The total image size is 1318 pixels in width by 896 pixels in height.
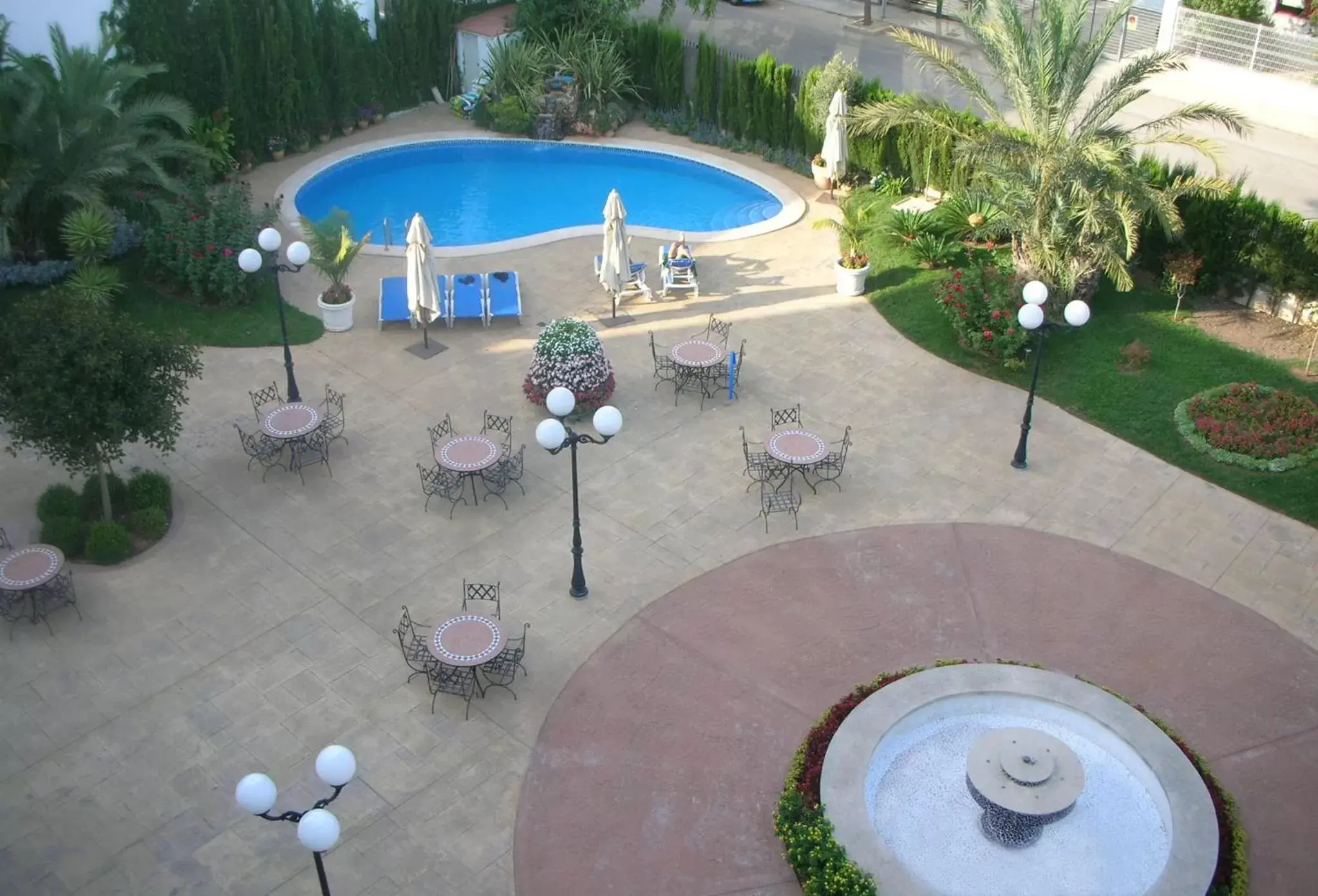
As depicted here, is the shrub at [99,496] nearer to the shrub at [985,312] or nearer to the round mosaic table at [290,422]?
the round mosaic table at [290,422]

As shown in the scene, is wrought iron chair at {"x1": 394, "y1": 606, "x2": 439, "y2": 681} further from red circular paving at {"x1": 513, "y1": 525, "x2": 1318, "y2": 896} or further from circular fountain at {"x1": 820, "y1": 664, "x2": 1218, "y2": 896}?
circular fountain at {"x1": 820, "y1": 664, "x2": 1218, "y2": 896}

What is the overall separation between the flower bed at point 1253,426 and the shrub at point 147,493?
15362mm

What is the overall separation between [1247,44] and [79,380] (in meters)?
28.2

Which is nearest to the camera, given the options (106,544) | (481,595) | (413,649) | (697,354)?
(413,649)

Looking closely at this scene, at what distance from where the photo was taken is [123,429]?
16.6 metres

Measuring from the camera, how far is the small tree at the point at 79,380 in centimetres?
1598

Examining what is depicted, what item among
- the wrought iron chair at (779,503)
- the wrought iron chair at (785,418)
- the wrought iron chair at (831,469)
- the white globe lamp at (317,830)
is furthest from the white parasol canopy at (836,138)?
the white globe lamp at (317,830)

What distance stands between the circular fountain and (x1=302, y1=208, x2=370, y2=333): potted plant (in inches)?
507

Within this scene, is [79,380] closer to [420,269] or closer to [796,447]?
[420,269]

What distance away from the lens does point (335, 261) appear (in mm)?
22953

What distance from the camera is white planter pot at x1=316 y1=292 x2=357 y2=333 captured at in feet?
76.0

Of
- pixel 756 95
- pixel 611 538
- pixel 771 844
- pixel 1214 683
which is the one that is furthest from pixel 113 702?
pixel 756 95

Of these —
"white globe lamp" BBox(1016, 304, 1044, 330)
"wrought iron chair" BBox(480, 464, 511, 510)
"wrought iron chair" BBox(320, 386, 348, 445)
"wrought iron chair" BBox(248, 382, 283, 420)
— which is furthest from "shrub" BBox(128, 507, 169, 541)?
"white globe lamp" BBox(1016, 304, 1044, 330)

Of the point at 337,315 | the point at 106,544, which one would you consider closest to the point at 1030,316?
the point at 337,315
